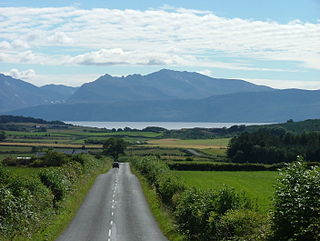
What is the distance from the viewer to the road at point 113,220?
30812 millimetres

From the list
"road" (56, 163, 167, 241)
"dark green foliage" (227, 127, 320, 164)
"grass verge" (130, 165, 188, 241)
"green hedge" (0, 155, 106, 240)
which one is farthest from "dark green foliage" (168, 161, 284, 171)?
"green hedge" (0, 155, 106, 240)

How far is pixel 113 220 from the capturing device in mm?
38062

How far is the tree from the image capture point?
162250 mm

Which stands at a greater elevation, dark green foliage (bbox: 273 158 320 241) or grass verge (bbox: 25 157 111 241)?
dark green foliage (bbox: 273 158 320 241)

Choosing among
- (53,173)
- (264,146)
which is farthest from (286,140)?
(53,173)

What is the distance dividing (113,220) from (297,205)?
23.7 m

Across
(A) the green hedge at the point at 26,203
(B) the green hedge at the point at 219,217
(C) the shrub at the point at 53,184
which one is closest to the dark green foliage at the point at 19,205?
(A) the green hedge at the point at 26,203

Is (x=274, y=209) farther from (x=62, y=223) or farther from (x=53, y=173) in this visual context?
(x=53, y=173)

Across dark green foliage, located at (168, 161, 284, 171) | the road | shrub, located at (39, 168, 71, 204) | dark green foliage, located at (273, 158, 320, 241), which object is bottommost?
dark green foliage, located at (168, 161, 284, 171)

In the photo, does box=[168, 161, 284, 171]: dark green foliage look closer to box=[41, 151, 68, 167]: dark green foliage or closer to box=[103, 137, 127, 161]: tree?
box=[41, 151, 68, 167]: dark green foliage

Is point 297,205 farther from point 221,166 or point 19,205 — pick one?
point 221,166

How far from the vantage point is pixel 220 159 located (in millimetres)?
140000

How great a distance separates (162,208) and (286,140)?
114m

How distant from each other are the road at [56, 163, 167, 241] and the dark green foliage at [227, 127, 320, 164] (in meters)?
78.6
